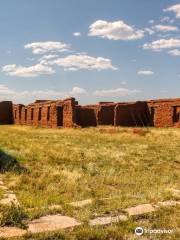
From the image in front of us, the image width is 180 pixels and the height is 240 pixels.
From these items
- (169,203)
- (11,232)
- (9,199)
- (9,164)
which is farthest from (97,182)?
(11,232)

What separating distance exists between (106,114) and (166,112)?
16.5 ft

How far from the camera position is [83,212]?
582 centimetres

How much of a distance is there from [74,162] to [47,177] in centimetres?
289

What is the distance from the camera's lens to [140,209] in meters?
6.08

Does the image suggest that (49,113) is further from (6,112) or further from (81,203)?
(81,203)

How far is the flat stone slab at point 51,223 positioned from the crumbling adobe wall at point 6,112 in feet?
140

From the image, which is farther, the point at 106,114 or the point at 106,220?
the point at 106,114

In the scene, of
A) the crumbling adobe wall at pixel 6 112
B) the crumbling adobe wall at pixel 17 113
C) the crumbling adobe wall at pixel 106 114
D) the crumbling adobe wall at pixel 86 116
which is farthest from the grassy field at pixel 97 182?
the crumbling adobe wall at pixel 6 112

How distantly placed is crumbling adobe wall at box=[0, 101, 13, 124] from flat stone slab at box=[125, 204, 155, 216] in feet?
139

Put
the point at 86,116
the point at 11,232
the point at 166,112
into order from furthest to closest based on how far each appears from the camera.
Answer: the point at 86,116 < the point at 166,112 < the point at 11,232

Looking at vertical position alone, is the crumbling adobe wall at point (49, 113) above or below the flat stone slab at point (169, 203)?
above

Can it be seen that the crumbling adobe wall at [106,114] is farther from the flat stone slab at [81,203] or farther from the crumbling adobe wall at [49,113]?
the flat stone slab at [81,203]

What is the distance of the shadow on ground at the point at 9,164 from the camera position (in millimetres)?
9648

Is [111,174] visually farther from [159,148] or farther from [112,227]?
[159,148]
